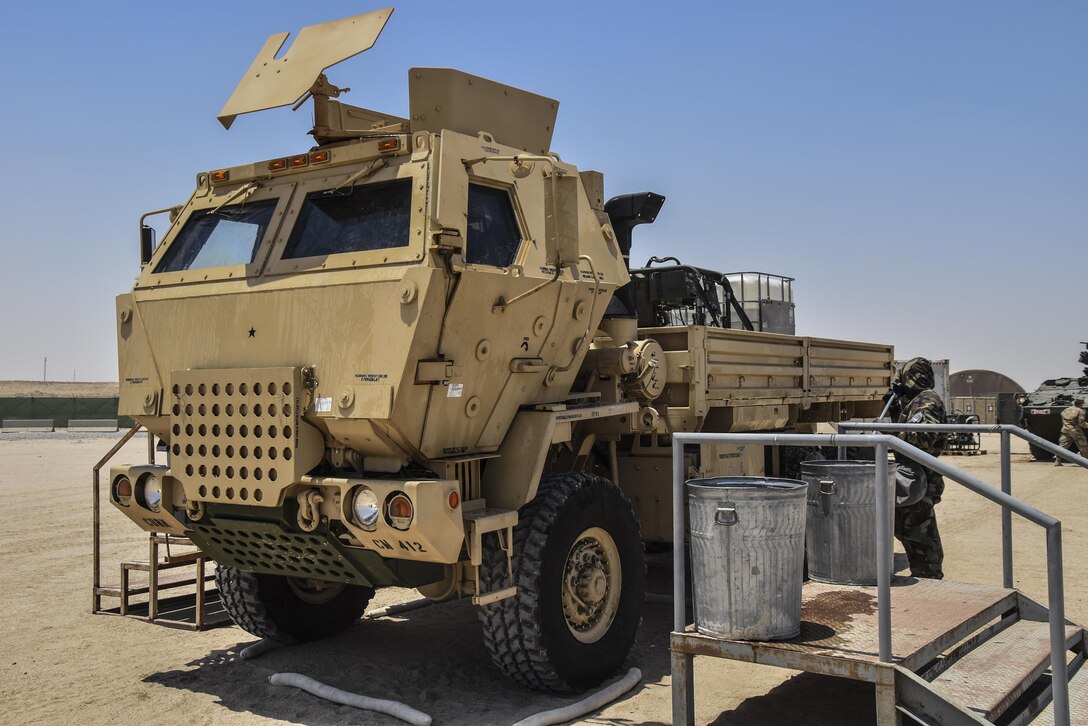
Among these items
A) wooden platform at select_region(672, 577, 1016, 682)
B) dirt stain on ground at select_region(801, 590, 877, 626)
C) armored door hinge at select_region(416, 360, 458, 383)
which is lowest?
wooden platform at select_region(672, 577, 1016, 682)

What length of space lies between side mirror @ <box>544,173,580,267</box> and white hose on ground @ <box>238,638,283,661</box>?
321cm

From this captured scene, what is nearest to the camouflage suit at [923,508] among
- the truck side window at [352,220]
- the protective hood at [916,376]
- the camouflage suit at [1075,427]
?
the protective hood at [916,376]

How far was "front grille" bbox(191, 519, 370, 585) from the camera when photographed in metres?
5.08

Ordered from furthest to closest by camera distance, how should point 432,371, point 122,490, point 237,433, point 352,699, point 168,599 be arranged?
point 168,599 < point 122,490 < point 352,699 < point 237,433 < point 432,371

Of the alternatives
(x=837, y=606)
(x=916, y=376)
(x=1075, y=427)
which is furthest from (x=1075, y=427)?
(x=837, y=606)

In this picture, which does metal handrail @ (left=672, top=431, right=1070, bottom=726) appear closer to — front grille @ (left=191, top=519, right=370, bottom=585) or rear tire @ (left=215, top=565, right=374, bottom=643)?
front grille @ (left=191, top=519, right=370, bottom=585)

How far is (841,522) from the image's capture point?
17.6 ft

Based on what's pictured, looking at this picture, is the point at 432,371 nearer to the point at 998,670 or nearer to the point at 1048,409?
the point at 998,670

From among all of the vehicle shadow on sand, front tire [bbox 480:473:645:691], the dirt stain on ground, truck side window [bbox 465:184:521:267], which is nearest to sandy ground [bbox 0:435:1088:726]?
the vehicle shadow on sand

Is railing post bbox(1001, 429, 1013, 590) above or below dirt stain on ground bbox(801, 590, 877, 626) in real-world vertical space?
above

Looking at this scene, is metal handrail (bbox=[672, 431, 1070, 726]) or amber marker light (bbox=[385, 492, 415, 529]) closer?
metal handrail (bbox=[672, 431, 1070, 726])

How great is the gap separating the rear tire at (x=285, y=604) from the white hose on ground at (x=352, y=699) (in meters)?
0.64

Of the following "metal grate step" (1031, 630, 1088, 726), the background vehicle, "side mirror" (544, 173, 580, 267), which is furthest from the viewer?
the background vehicle

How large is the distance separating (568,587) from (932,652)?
1.97 m
